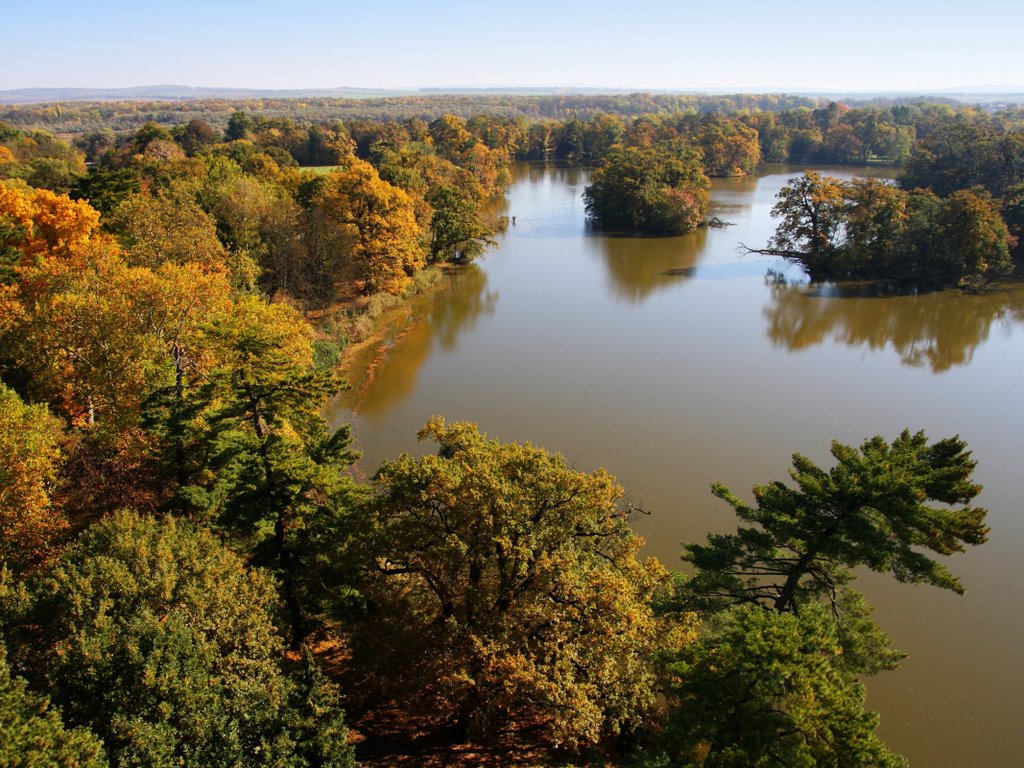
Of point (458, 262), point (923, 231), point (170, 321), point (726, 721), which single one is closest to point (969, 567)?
point (726, 721)

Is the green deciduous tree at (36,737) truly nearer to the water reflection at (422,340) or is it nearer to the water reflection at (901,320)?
the water reflection at (422,340)

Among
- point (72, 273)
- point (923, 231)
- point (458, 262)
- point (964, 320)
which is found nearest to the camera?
point (72, 273)

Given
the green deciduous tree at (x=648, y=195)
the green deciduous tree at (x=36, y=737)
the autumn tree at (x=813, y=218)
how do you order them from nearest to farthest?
the green deciduous tree at (x=36, y=737) → the autumn tree at (x=813, y=218) → the green deciduous tree at (x=648, y=195)

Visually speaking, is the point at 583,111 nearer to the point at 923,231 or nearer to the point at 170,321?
the point at 923,231

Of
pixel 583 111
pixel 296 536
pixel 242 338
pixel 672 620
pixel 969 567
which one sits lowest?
pixel 969 567

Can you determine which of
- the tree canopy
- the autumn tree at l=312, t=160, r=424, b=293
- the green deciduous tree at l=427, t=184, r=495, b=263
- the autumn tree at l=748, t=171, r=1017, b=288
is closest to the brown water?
the green deciduous tree at l=427, t=184, r=495, b=263

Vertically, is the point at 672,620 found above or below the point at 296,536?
below

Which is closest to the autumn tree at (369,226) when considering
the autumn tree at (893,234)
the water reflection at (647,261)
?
the water reflection at (647,261)
